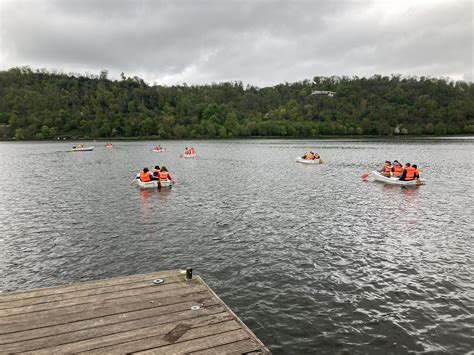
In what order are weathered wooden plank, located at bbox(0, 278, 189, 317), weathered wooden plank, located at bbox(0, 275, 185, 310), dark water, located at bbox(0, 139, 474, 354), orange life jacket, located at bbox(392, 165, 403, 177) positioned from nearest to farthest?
weathered wooden plank, located at bbox(0, 278, 189, 317), weathered wooden plank, located at bbox(0, 275, 185, 310), dark water, located at bbox(0, 139, 474, 354), orange life jacket, located at bbox(392, 165, 403, 177)

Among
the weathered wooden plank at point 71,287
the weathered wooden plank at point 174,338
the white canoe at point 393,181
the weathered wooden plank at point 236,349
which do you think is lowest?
the white canoe at point 393,181

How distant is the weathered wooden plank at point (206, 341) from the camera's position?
6.79 meters

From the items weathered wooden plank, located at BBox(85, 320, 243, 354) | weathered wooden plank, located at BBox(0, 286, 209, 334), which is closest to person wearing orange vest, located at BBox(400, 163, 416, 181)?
weathered wooden plank, located at BBox(0, 286, 209, 334)

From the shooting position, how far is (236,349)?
693 cm

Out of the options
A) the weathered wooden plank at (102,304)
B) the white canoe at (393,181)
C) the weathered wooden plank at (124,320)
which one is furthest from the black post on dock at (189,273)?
the white canoe at (393,181)

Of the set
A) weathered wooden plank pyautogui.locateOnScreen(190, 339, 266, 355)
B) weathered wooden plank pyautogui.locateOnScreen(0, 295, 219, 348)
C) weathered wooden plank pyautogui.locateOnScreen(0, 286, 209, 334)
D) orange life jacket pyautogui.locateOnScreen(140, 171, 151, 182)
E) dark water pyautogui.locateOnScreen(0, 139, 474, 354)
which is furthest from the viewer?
orange life jacket pyautogui.locateOnScreen(140, 171, 151, 182)

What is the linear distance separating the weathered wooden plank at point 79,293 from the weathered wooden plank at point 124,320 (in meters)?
1.54

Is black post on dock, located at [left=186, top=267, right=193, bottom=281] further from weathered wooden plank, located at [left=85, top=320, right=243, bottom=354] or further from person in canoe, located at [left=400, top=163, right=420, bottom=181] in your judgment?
person in canoe, located at [left=400, top=163, right=420, bottom=181]

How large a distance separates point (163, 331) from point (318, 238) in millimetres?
13242

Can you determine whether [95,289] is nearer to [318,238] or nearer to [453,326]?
[453,326]

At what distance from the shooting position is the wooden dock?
6961 mm

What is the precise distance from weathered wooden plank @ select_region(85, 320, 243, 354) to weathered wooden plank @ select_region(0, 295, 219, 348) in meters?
0.59

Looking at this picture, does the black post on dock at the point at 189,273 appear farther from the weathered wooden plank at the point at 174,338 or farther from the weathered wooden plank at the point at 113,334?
the weathered wooden plank at the point at 174,338

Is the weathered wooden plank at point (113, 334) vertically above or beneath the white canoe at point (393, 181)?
above
